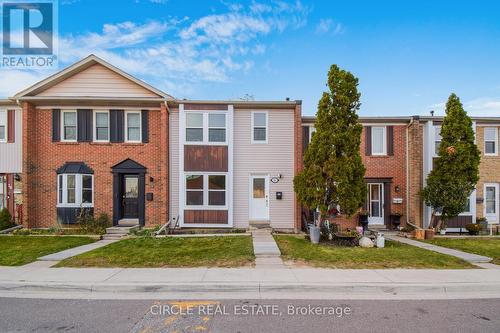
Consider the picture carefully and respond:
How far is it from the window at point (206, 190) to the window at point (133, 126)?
10.6 ft

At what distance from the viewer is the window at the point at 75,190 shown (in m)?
12.5

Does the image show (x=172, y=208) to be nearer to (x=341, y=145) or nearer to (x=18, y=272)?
(x=18, y=272)

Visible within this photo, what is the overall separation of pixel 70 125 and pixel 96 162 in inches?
89.3

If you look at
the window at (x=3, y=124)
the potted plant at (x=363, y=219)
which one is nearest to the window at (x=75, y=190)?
the window at (x=3, y=124)

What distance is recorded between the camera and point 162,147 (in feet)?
41.0

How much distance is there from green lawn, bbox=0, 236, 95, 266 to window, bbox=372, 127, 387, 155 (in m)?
13.9

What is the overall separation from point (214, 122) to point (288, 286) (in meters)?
8.97

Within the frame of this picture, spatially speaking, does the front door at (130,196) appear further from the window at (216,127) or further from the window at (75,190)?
the window at (216,127)

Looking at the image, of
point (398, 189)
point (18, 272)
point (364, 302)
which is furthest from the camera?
point (398, 189)

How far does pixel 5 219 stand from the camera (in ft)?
39.4

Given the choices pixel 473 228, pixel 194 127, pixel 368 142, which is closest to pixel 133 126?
pixel 194 127

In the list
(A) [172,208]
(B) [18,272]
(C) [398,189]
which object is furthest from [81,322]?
(C) [398,189]

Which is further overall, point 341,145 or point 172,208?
point 172,208

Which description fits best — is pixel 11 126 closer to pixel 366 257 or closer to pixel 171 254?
pixel 171 254
